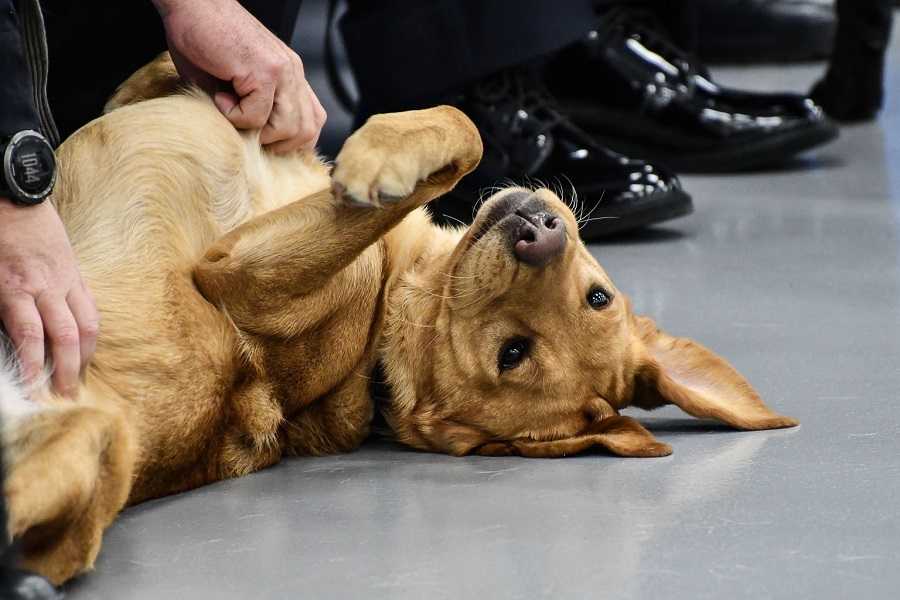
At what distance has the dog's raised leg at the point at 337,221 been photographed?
1883 millimetres

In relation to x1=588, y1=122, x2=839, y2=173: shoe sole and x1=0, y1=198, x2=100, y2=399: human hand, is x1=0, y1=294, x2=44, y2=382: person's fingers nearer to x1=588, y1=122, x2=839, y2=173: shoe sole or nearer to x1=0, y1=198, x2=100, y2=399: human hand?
x1=0, y1=198, x2=100, y2=399: human hand

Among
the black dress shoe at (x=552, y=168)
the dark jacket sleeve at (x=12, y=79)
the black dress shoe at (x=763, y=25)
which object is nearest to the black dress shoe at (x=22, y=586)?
the dark jacket sleeve at (x=12, y=79)

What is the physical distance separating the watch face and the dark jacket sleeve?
3 cm

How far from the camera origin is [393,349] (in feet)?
7.20

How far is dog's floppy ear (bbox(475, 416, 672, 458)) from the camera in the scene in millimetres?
2061

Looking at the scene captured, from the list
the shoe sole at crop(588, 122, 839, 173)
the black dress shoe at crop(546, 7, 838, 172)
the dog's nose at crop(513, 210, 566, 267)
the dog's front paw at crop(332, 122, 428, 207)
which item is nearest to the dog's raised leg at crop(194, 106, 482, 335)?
the dog's front paw at crop(332, 122, 428, 207)

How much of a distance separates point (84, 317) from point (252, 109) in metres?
0.61

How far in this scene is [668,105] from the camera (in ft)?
12.9

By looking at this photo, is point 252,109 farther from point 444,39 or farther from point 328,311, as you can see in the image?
point 444,39

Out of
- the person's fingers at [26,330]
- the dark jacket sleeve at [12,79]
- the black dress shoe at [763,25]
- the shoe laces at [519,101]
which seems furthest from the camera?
the black dress shoe at [763,25]

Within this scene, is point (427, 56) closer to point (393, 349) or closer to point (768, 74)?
point (393, 349)

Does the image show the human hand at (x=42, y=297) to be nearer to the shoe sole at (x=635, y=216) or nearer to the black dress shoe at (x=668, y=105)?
the shoe sole at (x=635, y=216)

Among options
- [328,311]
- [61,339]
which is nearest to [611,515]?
[328,311]

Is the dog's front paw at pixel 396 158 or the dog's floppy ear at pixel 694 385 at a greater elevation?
the dog's front paw at pixel 396 158
